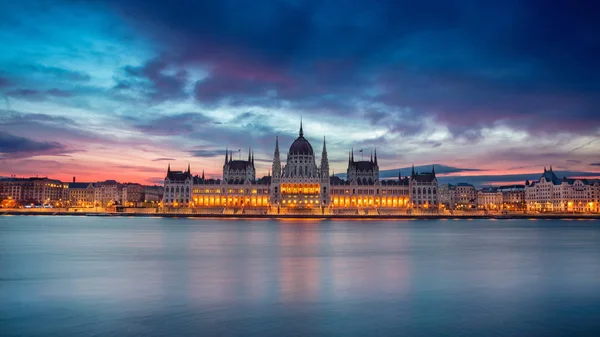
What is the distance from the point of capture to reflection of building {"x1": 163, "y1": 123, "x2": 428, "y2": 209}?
528 ft

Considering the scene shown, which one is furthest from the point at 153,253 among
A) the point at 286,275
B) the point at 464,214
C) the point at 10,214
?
the point at 10,214

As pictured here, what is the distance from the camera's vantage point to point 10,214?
145m

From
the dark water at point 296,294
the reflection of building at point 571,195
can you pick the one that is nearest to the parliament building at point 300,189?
the reflection of building at point 571,195

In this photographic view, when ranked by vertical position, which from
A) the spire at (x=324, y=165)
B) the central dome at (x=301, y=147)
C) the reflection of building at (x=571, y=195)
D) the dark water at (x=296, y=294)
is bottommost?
the dark water at (x=296, y=294)

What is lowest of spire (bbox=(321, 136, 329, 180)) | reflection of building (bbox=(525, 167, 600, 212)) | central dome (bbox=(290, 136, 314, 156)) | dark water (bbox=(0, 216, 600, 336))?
dark water (bbox=(0, 216, 600, 336))

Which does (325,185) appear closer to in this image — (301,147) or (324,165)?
(324,165)

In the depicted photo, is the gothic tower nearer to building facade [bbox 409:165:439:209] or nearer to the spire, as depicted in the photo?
the spire

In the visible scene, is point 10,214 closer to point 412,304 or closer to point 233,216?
point 233,216

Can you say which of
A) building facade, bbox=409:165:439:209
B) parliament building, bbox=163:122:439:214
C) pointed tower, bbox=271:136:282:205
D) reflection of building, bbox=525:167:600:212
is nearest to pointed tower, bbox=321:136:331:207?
parliament building, bbox=163:122:439:214

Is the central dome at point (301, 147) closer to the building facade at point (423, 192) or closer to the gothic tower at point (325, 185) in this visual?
the gothic tower at point (325, 185)

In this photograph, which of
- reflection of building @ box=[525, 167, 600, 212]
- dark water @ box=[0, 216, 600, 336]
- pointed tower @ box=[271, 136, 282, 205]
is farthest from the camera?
reflection of building @ box=[525, 167, 600, 212]

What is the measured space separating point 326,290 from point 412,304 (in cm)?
444

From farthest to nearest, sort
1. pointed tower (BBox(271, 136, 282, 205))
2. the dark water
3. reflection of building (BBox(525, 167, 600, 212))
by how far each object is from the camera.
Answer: reflection of building (BBox(525, 167, 600, 212)), pointed tower (BBox(271, 136, 282, 205)), the dark water

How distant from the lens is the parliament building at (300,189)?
16050cm
